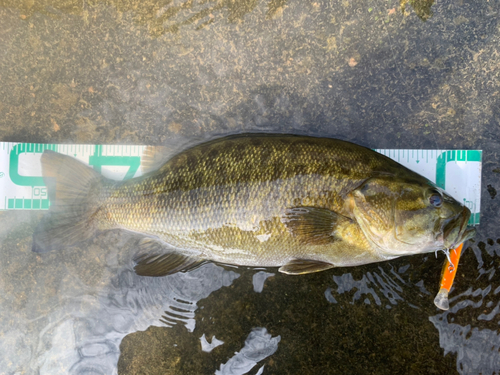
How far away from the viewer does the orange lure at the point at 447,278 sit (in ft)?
6.78

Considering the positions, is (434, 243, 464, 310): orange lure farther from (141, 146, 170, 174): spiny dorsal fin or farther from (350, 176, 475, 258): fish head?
(141, 146, 170, 174): spiny dorsal fin

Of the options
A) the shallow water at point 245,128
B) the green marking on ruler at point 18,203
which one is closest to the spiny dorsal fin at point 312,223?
the shallow water at point 245,128

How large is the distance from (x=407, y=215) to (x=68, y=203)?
208 cm

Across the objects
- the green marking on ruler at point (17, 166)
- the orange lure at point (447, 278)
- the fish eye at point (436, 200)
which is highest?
the green marking on ruler at point (17, 166)

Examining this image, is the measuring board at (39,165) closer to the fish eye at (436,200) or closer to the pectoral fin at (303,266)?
the fish eye at (436,200)

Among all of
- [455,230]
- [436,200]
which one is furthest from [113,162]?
[455,230]

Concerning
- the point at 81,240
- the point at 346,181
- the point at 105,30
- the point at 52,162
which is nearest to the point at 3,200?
the point at 52,162

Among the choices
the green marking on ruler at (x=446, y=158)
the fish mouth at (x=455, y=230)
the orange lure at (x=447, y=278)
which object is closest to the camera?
the fish mouth at (x=455, y=230)

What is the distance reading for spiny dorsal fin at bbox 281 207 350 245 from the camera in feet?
5.99

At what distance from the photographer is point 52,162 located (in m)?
2.10

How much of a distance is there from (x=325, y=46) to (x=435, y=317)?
200 centimetres

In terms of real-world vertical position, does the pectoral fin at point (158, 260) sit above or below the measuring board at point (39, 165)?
below

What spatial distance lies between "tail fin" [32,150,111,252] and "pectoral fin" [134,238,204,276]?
349mm

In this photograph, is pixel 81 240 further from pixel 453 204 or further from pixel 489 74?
pixel 489 74
